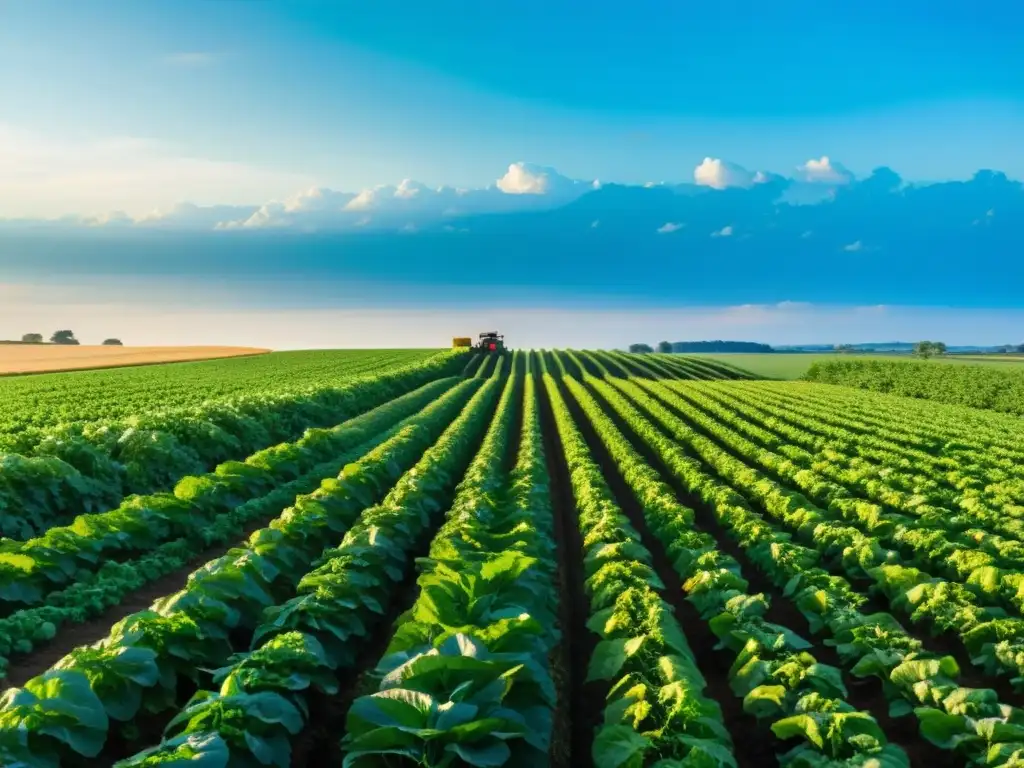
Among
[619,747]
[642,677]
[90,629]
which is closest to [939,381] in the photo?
[642,677]

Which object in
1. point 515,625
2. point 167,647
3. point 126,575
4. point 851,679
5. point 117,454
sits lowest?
point 851,679

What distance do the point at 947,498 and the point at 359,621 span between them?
527 inches

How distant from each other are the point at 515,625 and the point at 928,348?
120 meters

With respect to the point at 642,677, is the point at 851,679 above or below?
below

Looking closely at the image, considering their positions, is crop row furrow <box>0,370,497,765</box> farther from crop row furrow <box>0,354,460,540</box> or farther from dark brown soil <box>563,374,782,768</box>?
crop row furrow <box>0,354,460,540</box>

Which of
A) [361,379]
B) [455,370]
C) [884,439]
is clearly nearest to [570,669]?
[884,439]

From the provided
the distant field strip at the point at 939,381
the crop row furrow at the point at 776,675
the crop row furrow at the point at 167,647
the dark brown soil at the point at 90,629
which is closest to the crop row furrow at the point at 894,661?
the crop row furrow at the point at 776,675

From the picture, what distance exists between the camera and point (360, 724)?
4.95 m

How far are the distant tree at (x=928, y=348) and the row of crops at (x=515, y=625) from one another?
10267cm

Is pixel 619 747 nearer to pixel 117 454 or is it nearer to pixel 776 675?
pixel 776 675

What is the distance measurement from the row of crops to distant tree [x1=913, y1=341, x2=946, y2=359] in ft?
337

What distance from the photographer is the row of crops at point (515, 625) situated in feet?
17.3

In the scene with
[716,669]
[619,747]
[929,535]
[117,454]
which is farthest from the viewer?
[117,454]

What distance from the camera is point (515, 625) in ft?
20.3
